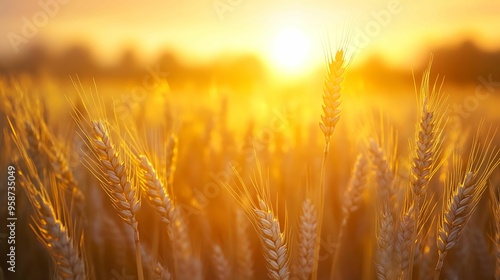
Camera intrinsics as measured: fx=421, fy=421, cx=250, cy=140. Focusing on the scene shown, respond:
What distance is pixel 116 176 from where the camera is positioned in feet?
3.89

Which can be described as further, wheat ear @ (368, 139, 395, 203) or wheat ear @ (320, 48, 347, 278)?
wheat ear @ (368, 139, 395, 203)

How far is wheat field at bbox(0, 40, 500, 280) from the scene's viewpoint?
1.25 metres

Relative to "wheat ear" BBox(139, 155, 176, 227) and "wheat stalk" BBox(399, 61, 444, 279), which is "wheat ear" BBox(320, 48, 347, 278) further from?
"wheat ear" BBox(139, 155, 176, 227)

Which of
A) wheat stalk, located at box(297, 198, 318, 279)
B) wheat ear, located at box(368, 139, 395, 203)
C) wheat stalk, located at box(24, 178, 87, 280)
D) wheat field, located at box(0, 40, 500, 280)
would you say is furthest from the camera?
wheat ear, located at box(368, 139, 395, 203)

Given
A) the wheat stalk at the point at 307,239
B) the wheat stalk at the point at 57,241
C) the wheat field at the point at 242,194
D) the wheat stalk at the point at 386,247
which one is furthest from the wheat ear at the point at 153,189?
the wheat stalk at the point at 386,247

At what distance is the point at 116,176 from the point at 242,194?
38 centimetres

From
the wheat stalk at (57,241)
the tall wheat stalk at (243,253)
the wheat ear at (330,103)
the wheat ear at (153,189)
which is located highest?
the wheat ear at (330,103)

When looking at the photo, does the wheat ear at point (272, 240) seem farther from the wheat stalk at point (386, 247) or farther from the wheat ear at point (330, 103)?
the wheat stalk at point (386, 247)

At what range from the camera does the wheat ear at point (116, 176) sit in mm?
1170

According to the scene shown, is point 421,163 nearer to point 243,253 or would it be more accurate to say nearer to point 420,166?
point 420,166

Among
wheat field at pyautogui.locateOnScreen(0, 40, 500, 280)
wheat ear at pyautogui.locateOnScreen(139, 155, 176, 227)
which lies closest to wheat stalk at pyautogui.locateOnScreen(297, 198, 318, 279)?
wheat field at pyautogui.locateOnScreen(0, 40, 500, 280)

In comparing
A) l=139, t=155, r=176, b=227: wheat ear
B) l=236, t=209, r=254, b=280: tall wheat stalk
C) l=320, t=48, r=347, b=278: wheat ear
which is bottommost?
l=236, t=209, r=254, b=280: tall wheat stalk

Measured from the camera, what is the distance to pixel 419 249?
1488 millimetres

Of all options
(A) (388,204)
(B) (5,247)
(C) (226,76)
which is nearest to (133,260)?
(B) (5,247)
